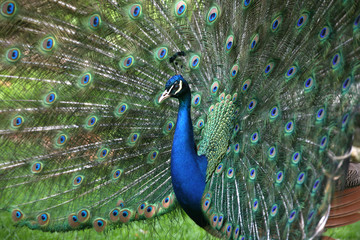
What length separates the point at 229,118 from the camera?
95.8 inches

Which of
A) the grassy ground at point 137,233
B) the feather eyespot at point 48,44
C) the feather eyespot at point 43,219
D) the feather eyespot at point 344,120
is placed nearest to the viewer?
the feather eyespot at point 344,120

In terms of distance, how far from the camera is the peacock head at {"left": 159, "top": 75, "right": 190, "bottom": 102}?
7.33 ft

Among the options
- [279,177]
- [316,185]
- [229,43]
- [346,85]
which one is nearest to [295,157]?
[279,177]

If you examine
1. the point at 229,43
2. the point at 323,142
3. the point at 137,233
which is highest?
the point at 229,43

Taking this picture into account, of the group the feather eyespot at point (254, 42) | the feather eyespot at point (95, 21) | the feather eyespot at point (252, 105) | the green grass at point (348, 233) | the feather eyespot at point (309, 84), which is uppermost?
the feather eyespot at point (95, 21)

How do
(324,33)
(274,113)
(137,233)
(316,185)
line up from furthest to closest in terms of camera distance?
(137,233) < (274,113) < (324,33) < (316,185)

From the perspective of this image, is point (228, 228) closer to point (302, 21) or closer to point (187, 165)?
Answer: point (187, 165)

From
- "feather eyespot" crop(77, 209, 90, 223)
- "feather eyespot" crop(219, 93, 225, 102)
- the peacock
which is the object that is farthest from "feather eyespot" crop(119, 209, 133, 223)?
"feather eyespot" crop(219, 93, 225, 102)

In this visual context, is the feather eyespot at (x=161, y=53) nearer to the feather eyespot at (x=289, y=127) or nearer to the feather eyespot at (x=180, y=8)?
the feather eyespot at (x=180, y=8)

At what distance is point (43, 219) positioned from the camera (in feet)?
8.34

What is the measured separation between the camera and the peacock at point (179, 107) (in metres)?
2.18

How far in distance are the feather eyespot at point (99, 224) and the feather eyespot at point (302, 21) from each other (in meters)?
1.53

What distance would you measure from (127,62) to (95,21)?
11.5 inches

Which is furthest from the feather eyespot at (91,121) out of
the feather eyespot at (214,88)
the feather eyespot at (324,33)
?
the feather eyespot at (324,33)
